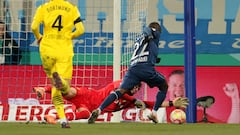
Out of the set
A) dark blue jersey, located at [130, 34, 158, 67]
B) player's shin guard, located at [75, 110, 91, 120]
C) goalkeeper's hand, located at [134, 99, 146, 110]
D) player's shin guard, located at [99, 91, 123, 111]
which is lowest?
player's shin guard, located at [75, 110, 91, 120]

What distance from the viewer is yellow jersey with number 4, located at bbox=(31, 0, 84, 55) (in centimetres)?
939

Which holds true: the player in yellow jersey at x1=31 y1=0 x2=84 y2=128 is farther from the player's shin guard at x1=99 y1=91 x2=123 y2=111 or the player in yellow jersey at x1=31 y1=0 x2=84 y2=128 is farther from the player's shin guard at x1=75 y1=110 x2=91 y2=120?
the player's shin guard at x1=75 y1=110 x2=91 y2=120

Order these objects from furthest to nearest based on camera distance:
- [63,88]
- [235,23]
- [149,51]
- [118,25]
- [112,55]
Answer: [235,23], [112,55], [118,25], [149,51], [63,88]

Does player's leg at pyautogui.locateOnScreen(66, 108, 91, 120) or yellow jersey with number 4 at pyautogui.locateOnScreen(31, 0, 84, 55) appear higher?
yellow jersey with number 4 at pyautogui.locateOnScreen(31, 0, 84, 55)

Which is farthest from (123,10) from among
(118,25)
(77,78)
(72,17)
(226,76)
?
(72,17)

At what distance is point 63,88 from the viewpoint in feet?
29.9

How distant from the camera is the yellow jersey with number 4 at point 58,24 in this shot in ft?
30.8

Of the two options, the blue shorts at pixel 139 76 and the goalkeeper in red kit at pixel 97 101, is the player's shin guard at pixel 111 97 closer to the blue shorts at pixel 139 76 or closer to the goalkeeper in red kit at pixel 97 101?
the blue shorts at pixel 139 76

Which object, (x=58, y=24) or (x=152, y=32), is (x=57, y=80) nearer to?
(x=58, y=24)

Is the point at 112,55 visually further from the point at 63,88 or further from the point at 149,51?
the point at 63,88

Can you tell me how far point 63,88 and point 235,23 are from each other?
21.3ft

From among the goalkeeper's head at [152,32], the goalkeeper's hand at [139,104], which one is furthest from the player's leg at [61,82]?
the goalkeeper's hand at [139,104]

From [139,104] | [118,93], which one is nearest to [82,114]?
[139,104]

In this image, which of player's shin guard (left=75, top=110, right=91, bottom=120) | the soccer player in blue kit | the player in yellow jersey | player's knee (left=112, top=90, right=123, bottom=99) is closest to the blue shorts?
the soccer player in blue kit
